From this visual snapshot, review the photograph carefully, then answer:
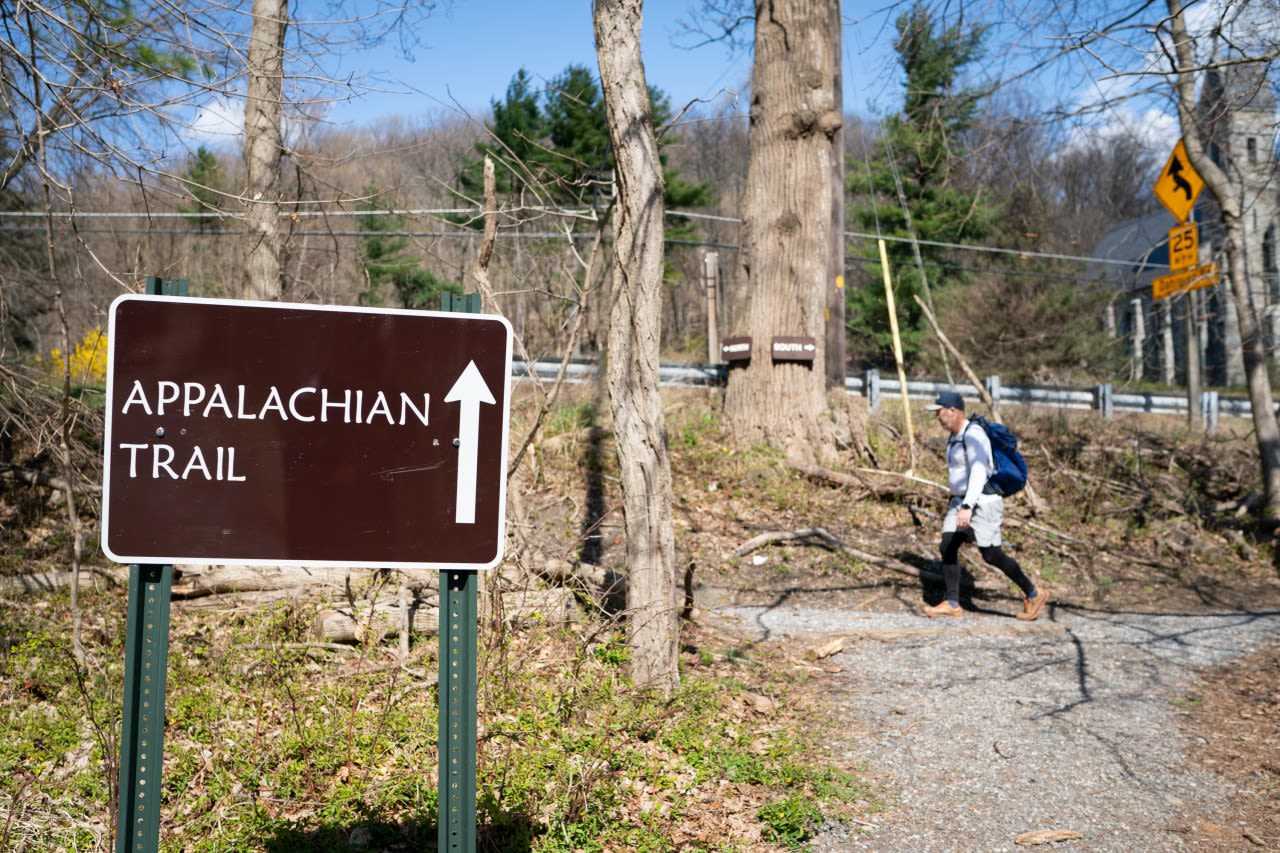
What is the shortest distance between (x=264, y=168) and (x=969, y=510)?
615 centimetres

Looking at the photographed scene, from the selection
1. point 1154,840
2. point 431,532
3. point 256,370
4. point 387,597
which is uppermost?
point 256,370

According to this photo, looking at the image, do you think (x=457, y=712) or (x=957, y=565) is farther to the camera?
(x=957, y=565)

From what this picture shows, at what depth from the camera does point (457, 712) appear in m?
3.05

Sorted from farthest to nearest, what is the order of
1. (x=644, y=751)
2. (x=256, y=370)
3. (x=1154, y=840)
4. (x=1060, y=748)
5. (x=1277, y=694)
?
(x=1277, y=694)
(x=1060, y=748)
(x=644, y=751)
(x=1154, y=840)
(x=256, y=370)

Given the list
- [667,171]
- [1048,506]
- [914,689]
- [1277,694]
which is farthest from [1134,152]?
[667,171]

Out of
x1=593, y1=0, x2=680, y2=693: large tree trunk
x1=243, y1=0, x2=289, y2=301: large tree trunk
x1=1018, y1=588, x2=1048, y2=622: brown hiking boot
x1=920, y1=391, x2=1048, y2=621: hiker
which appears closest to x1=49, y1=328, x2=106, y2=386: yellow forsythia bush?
x1=243, y1=0, x2=289, y2=301: large tree trunk

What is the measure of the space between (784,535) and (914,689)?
3.49m

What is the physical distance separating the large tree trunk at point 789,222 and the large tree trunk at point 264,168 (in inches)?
226

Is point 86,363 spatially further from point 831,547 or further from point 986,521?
point 986,521

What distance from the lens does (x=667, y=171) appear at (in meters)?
26.9

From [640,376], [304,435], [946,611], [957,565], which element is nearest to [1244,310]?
[957,565]

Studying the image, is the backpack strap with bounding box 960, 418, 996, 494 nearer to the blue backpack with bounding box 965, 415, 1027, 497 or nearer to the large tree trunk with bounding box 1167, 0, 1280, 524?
the blue backpack with bounding box 965, 415, 1027, 497

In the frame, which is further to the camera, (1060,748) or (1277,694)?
(1277,694)

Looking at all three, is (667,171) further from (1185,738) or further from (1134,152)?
(1185,738)
